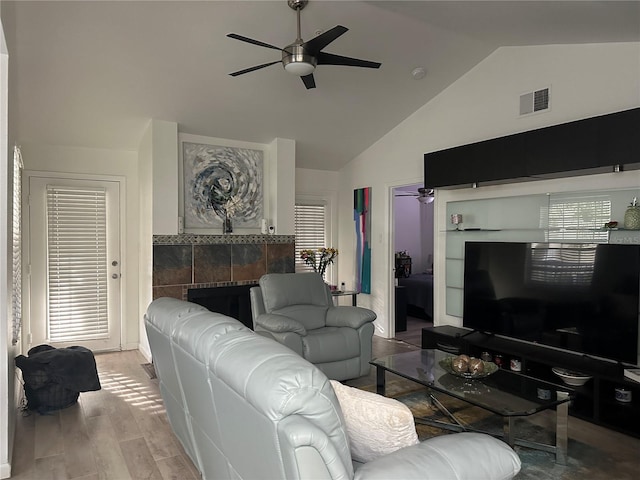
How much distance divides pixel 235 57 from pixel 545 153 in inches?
111

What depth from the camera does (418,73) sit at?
4.67 metres

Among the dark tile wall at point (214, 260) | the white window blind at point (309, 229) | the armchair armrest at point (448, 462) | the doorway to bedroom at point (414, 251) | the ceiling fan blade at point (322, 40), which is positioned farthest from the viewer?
the doorway to bedroom at point (414, 251)

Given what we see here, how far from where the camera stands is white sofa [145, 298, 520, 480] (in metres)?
1.25

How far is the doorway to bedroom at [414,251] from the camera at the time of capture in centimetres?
710

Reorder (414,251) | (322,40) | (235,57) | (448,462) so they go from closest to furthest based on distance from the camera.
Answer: (448,462) → (322,40) → (235,57) → (414,251)

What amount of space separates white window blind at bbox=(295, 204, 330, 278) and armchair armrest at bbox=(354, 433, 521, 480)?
510cm

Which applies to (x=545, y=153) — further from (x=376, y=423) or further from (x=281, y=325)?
(x=376, y=423)

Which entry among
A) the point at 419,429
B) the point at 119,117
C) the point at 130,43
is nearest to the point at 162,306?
the point at 419,429

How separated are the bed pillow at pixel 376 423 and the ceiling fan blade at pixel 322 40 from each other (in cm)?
222

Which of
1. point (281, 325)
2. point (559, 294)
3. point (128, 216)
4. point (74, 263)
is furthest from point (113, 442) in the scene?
point (559, 294)

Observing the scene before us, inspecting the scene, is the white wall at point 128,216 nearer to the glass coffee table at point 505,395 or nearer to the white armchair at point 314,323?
the white armchair at point 314,323

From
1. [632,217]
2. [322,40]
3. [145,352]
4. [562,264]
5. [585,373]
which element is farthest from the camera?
[145,352]

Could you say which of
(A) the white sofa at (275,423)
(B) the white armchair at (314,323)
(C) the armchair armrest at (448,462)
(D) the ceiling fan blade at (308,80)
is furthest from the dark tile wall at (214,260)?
(C) the armchair armrest at (448,462)

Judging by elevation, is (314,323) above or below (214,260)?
below
